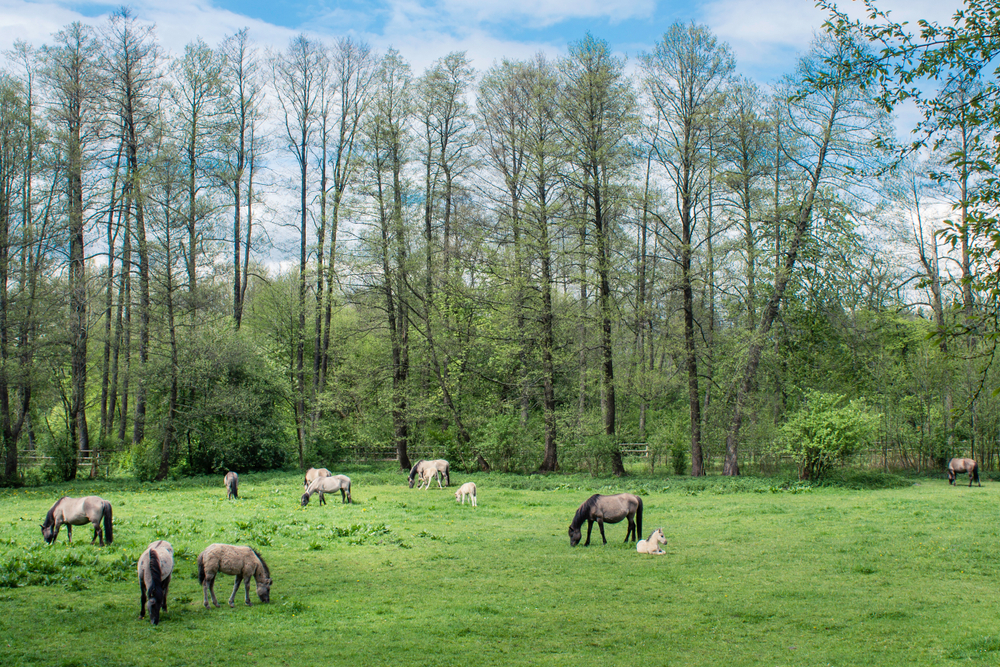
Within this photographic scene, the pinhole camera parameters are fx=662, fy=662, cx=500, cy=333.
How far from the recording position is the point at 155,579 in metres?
7.48

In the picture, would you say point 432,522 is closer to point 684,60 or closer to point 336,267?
point 336,267

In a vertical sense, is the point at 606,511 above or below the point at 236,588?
above

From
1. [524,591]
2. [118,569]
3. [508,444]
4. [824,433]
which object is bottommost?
[524,591]

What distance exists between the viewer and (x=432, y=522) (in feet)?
49.2

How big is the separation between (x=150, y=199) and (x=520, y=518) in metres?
20.9

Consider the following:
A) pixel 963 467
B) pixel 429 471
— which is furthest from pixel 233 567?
pixel 963 467

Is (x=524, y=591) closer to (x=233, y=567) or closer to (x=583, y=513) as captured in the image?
(x=583, y=513)

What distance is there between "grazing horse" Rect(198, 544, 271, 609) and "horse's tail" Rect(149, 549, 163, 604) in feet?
1.91

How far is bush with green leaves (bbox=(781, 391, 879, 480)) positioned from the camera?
21438 millimetres

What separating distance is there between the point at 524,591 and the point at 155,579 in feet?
14.9

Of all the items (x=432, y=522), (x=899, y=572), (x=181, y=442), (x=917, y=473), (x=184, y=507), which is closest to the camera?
(x=899, y=572)

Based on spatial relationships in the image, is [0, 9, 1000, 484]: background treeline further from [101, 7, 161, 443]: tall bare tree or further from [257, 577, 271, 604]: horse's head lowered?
[257, 577, 271, 604]: horse's head lowered

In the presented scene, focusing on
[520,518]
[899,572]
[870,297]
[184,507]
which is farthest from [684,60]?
[184,507]

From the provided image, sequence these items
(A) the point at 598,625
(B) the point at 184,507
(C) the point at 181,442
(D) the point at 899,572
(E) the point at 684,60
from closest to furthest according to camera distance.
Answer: (A) the point at 598,625 < (D) the point at 899,572 < (B) the point at 184,507 < (E) the point at 684,60 < (C) the point at 181,442
